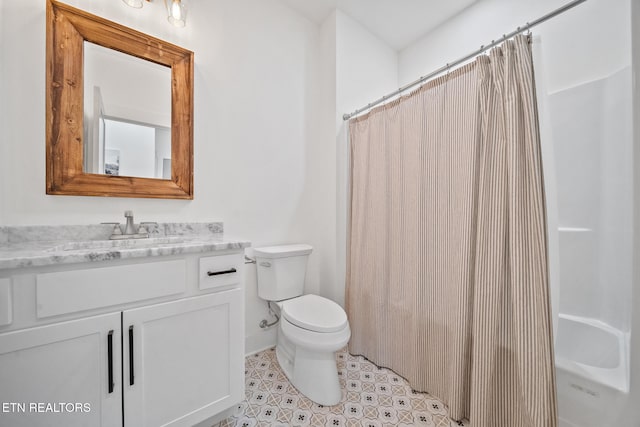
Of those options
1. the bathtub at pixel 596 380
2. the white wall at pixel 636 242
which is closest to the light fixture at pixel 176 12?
the white wall at pixel 636 242

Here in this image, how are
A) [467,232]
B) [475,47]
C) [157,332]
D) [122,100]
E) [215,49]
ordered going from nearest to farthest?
[157,332], [467,232], [122,100], [215,49], [475,47]

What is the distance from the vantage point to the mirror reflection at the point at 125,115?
3.94 ft

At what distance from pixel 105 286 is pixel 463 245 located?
148 centimetres

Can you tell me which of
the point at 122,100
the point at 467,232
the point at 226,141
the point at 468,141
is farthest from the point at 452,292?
the point at 122,100

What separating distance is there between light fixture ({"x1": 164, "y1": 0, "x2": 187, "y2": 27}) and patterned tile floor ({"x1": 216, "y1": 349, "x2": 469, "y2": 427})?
2.17m

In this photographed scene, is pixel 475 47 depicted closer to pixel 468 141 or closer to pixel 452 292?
pixel 468 141

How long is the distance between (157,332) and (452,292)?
1.35 m

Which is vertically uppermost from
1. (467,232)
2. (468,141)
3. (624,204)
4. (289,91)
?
(289,91)

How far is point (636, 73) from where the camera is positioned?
959mm

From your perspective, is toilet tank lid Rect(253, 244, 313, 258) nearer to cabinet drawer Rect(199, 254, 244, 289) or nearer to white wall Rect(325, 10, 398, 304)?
white wall Rect(325, 10, 398, 304)

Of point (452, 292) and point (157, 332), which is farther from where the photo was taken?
point (452, 292)

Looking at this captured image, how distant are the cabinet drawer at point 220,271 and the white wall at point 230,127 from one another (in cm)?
56

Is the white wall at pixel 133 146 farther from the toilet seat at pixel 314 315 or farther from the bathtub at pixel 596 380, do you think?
the bathtub at pixel 596 380

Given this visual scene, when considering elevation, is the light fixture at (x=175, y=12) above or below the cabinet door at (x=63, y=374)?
above
